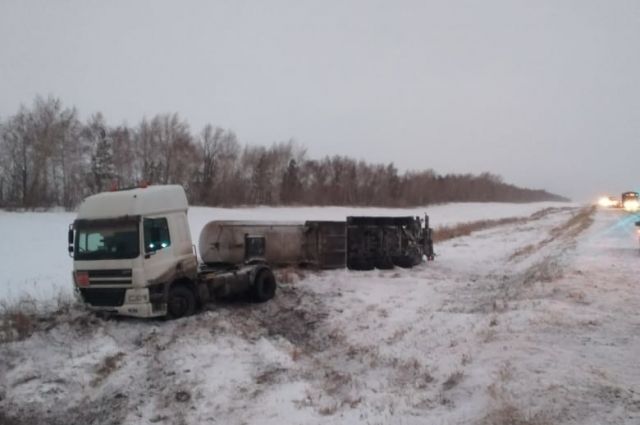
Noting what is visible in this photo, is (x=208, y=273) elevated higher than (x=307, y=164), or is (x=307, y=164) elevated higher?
(x=307, y=164)

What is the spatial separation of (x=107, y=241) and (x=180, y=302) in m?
2.25

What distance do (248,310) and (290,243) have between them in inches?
216

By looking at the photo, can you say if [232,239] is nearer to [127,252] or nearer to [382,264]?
[127,252]

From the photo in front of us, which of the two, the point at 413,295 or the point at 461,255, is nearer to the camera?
the point at 413,295

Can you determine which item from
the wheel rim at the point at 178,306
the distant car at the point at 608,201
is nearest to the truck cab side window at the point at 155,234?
the wheel rim at the point at 178,306

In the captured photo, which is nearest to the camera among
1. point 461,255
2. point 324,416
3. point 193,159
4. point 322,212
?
point 324,416

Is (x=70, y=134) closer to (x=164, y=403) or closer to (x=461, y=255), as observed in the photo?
(x=461, y=255)

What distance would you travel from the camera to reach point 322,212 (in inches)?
3263

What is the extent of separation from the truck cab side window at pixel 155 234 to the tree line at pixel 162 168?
1313 inches

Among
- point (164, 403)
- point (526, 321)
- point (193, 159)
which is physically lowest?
point (164, 403)

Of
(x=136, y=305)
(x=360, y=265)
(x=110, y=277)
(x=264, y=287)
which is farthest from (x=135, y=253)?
(x=360, y=265)

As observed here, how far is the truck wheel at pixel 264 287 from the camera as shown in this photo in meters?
15.5

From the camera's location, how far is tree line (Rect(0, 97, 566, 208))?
186 feet

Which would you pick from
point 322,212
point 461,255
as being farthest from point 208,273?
point 322,212
